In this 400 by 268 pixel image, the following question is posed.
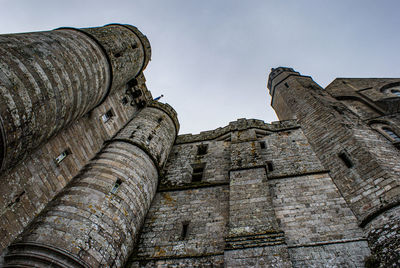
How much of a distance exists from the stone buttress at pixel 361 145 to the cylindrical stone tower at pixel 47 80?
7606 mm

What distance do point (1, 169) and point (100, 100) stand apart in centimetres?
429

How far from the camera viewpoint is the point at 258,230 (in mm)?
5992

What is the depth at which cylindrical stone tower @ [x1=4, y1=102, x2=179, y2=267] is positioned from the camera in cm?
507

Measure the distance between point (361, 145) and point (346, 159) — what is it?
0.66 meters

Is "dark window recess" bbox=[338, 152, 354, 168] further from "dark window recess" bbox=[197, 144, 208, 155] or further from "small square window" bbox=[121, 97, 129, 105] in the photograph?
"small square window" bbox=[121, 97, 129, 105]

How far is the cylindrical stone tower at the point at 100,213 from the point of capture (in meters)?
5.07

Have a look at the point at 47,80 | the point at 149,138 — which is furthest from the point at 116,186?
the point at 47,80

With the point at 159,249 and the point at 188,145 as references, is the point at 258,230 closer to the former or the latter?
the point at 159,249

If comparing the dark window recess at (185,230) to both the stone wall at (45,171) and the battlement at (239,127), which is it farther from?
the battlement at (239,127)

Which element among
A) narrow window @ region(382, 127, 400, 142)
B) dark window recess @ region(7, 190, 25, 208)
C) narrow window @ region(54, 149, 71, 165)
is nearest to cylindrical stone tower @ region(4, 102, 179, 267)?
dark window recess @ region(7, 190, 25, 208)

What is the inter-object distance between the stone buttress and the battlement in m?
0.87

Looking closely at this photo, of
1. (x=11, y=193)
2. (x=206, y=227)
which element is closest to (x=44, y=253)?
(x=11, y=193)

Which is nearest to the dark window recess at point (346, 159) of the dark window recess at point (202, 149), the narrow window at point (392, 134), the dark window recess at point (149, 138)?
the narrow window at point (392, 134)

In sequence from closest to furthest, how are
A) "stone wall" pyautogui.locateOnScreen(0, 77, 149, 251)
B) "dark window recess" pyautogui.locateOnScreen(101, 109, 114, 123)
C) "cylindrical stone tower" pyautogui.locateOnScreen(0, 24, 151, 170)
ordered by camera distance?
1. "cylindrical stone tower" pyautogui.locateOnScreen(0, 24, 151, 170)
2. "stone wall" pyautogui.locateOnScreen(0, 77, 149, 251)
3. "dark window recess" pyautogui.locateOnScreen(101, 109, 114, 123)
